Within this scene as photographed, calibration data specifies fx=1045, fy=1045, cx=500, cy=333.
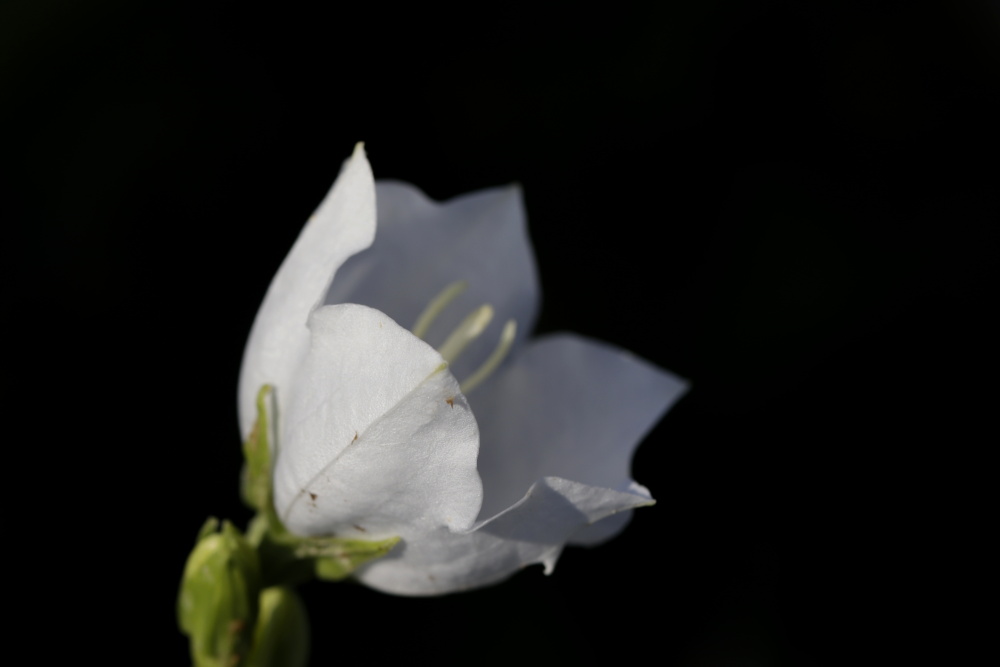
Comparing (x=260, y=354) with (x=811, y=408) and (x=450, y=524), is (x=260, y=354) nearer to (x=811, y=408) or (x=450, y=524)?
(x=450, y=524)

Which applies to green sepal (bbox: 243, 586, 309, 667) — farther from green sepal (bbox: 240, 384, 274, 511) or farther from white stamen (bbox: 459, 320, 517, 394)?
white stamen (bbox: 459, 320, 517, 394)

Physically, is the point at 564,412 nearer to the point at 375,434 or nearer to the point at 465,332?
the point at 465,332

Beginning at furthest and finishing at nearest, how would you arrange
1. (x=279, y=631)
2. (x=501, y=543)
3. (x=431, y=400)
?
(x=279, y=631)
(x=501, y=543)
(x=431, y=400)

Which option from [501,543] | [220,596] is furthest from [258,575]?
[501,543]

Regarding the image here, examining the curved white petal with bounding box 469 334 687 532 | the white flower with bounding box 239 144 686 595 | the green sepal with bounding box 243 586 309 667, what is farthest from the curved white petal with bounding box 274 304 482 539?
the curved white petal with bounding box 469 334 687 532

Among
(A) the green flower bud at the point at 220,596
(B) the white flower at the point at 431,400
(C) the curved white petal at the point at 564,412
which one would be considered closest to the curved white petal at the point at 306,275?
(B) the white flower at the point at 431,400

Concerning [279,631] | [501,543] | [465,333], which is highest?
[465,333]

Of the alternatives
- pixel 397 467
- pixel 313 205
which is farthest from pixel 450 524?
pixel 313 205

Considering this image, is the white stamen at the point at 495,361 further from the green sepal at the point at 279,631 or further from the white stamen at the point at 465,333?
the green sepal at the point at 279,631
